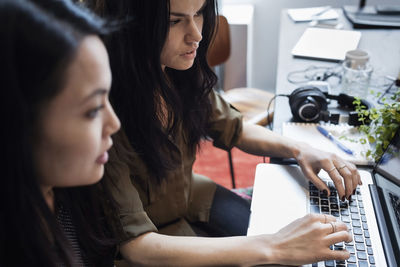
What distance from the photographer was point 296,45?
5.11 feet

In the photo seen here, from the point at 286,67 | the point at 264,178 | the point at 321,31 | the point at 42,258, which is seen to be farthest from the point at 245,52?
the point at 42,258

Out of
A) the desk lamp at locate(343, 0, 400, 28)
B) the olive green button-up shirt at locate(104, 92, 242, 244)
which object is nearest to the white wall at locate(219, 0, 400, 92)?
the desk lamp at locate(343, 0, 400, 28)

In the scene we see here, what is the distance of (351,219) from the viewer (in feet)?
2.69

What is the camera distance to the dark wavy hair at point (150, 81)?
2.59ft

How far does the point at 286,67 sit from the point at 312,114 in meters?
0.37

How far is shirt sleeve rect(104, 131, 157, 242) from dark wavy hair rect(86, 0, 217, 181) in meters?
0.10

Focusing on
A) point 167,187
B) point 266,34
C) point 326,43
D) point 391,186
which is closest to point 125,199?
point 167,187

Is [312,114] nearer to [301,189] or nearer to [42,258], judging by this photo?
[301,189]

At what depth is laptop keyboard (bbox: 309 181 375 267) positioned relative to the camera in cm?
72

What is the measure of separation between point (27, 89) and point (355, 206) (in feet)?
2.39

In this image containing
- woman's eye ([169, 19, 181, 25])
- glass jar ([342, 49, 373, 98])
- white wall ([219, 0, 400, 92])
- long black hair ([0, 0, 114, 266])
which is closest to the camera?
long black hair ([0, 0, 114, 266])

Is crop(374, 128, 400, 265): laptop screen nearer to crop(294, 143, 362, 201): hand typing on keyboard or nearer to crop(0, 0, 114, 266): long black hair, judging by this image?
crop(294, 143, 362, 201): hand typing on keyboard

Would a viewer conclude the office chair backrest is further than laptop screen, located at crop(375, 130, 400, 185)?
Yes

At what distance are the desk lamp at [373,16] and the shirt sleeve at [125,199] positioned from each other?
1.33 metres
